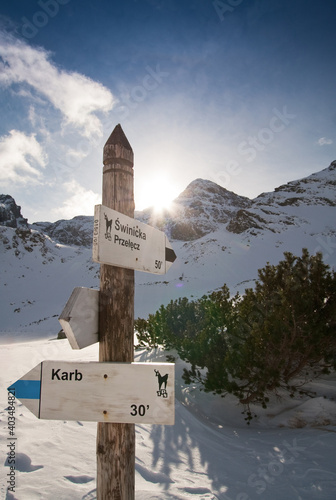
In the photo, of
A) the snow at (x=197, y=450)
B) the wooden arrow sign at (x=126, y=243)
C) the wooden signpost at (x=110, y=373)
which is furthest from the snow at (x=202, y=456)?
the wooden arrow sign at (x=126, y=243)

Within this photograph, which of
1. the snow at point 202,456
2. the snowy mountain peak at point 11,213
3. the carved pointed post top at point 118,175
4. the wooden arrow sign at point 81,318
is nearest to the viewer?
the wooden arrow sign at point 81,318

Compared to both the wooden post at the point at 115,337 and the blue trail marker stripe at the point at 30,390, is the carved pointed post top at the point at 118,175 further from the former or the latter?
the blue trail marker stripe at the point at 30,390

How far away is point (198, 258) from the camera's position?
30.4m

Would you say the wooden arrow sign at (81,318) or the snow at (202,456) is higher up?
the wooden arrow sign at (81,318)

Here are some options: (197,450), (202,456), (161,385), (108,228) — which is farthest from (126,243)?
(197,450)

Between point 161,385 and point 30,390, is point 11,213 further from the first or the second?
point 161,385

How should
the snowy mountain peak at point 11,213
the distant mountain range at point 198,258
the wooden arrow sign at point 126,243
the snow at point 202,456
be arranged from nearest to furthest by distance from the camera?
the wooden arrow sign at point 126,243 → the snow at point 202,456 → the distant mountain range at point 198,258 → the snowy mountain peak at point 11,213

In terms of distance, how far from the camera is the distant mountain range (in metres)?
23.0

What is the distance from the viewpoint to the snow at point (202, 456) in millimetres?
2721

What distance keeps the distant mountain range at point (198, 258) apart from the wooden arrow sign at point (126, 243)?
→ 16.9 metres

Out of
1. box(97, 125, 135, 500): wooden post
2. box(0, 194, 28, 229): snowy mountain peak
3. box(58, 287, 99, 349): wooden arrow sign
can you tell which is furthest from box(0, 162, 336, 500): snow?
box(0, 194, 28, 229): snowy mountain peak

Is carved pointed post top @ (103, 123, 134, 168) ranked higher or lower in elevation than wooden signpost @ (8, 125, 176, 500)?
higher

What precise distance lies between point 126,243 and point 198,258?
2887 cm

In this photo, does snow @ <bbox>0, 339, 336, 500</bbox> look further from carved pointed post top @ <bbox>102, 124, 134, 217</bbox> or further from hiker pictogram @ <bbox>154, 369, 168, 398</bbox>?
carved pointed post top @ <bbox>102, 124, 134, 217</bbox>
